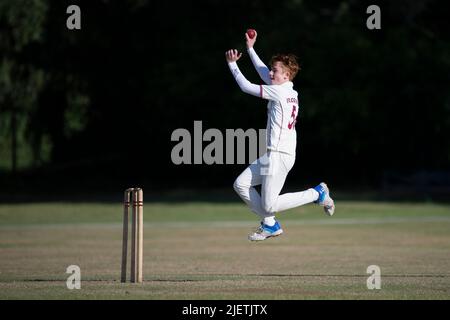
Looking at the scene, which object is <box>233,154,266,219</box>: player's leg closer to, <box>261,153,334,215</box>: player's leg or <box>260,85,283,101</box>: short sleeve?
<box>261,153,334,215</box>: player's leg

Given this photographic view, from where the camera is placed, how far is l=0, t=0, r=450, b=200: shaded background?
37.6m

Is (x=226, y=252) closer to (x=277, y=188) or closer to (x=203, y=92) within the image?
(x=277, y=188)

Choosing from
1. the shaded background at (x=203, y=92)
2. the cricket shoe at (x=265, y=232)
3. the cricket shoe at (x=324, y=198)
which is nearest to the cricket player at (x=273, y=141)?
the cricket shoe at (x=265, y=232)

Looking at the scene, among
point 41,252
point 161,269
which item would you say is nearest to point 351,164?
point 41,252

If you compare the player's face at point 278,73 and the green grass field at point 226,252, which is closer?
the green grass field at point 226,252

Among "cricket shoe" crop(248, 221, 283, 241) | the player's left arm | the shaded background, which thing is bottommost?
"cricket shoe" crop(248, 221, 283, 241)

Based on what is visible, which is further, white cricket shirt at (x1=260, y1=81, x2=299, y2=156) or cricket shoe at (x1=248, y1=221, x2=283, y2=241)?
cricket shoe at (x1=248, y1=221, x2=283, y2=241)

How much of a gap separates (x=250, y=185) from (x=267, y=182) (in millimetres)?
238

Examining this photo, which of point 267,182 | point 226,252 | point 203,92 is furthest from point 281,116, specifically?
point 203,92

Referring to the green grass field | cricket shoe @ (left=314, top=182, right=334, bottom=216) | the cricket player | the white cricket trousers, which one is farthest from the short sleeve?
the green grass field

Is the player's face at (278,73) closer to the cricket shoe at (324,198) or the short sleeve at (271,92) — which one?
the short sleeve at (271,92)

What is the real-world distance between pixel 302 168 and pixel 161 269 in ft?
88.6

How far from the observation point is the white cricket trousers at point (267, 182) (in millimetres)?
11727

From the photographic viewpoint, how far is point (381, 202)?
35.0 m
